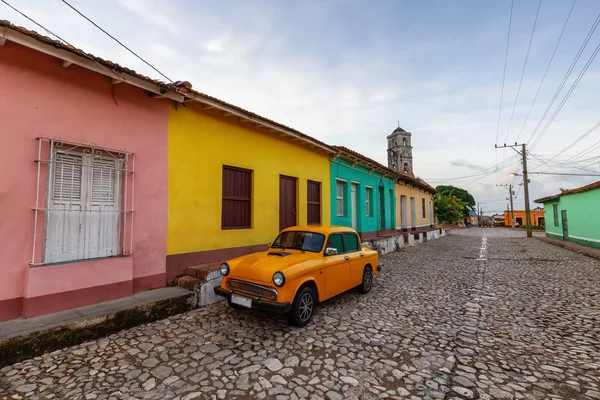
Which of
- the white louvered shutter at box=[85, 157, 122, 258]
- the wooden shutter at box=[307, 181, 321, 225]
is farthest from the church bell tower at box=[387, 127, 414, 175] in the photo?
the white louvered shutter at box=[85, 157, 122, 258]

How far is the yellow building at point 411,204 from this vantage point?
58.0 feet

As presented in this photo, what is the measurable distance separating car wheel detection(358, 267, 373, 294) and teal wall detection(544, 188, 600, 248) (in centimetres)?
1470

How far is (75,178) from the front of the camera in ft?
14.8

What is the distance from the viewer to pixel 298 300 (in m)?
4.18

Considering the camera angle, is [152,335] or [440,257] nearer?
[152,335]

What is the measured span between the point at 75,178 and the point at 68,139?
0.63m

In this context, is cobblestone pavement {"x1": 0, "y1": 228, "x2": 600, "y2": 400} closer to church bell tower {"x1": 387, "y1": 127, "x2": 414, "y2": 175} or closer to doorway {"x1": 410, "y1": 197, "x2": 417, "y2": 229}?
doorway {"x1": 410, "y1": 197, "x2": 417, "y2": 229}

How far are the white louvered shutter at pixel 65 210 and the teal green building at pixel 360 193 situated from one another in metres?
7.95

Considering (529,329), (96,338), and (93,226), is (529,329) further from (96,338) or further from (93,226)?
(93,226)

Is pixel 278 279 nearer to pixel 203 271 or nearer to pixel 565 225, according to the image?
pixel 203 271

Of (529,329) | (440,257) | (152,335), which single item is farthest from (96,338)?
(440,257)

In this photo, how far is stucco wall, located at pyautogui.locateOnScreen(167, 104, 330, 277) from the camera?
18.7 feet

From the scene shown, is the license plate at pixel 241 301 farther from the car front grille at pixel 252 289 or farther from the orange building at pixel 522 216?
the orange building at pixel 522 216

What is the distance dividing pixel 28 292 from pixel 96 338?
1.12 meters
